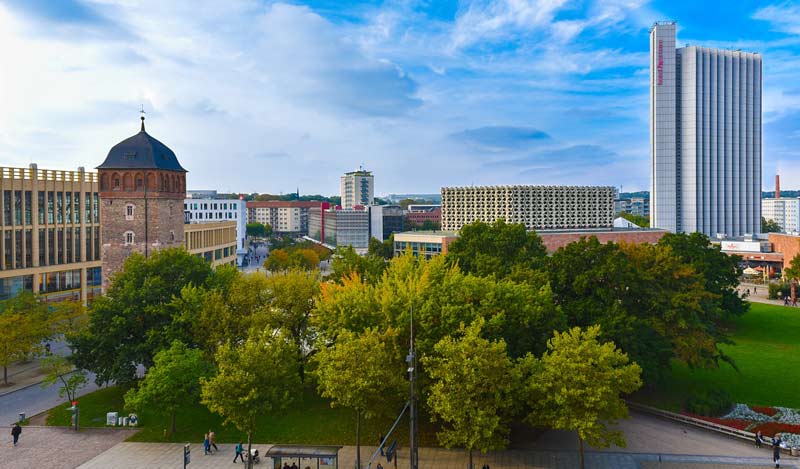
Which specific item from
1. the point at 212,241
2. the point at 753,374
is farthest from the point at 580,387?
the point at 212,241

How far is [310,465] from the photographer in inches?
1142

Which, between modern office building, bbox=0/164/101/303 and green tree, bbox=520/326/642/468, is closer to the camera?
green tree, bbox=520/326/642/468

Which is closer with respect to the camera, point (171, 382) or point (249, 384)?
point (249, 384)

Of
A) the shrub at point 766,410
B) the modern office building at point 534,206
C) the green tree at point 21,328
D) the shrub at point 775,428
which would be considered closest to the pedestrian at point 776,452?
the shrub at point 775,428

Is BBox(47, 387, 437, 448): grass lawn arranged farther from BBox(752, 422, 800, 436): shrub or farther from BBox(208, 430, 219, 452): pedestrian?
BBox(752, 422, 800, 436): shrub

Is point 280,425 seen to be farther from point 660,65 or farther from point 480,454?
point 660,65

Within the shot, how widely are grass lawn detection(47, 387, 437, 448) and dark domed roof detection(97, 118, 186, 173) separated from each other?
63.0 ft

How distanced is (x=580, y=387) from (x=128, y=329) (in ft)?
87.4

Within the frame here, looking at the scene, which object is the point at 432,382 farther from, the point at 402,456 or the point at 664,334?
the point at 664,334

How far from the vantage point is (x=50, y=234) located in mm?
64938

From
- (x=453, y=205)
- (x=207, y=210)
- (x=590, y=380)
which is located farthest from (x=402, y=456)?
(x=207, y=210)

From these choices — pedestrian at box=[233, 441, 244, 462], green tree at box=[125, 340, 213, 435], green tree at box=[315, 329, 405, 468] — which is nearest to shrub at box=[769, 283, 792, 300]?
green tree at box=[315, 329, 405, 468]

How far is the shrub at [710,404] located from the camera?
1448 inches

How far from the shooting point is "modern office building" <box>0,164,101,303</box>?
6019 centimetres
